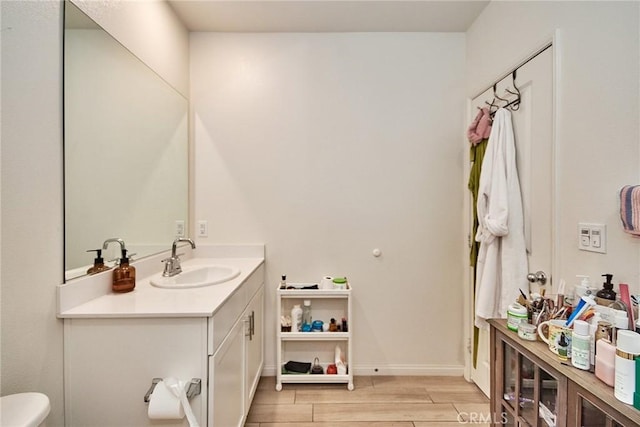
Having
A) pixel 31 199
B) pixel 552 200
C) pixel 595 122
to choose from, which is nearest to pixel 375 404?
pixel 552 200

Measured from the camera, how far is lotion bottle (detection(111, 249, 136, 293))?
1.40 metres

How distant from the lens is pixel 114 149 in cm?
151

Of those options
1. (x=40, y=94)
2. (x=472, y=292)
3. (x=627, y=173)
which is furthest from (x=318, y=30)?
(x=472, y=292)

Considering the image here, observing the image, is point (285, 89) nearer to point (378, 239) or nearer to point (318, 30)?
point (318, 30)

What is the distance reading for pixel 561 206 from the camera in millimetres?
1370

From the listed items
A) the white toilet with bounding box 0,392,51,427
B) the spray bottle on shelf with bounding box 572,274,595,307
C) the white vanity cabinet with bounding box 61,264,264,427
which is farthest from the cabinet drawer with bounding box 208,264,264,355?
the spray bottle on shelf with bounding box 572,274,595,307

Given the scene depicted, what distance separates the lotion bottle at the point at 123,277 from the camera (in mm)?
1396

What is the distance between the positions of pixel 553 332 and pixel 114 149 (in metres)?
1.98

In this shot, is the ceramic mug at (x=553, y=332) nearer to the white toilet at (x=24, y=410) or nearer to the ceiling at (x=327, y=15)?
the white toilet at (x=24, y=410)

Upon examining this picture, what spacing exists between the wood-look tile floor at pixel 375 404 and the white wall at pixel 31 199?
1.17 m

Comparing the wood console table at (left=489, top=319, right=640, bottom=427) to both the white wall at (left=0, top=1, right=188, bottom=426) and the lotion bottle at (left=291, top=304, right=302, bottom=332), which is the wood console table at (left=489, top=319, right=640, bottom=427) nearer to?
the lotion bottle at (left=291, top=304, right=302, bottom=332)

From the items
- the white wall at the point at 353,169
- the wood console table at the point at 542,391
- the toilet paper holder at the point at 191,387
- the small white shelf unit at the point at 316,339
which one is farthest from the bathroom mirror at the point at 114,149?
the wood console table at the point at 542,391

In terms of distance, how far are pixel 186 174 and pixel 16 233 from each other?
1340 millimetres

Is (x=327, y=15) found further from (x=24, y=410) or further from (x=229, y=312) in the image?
(x=24, y=410)
